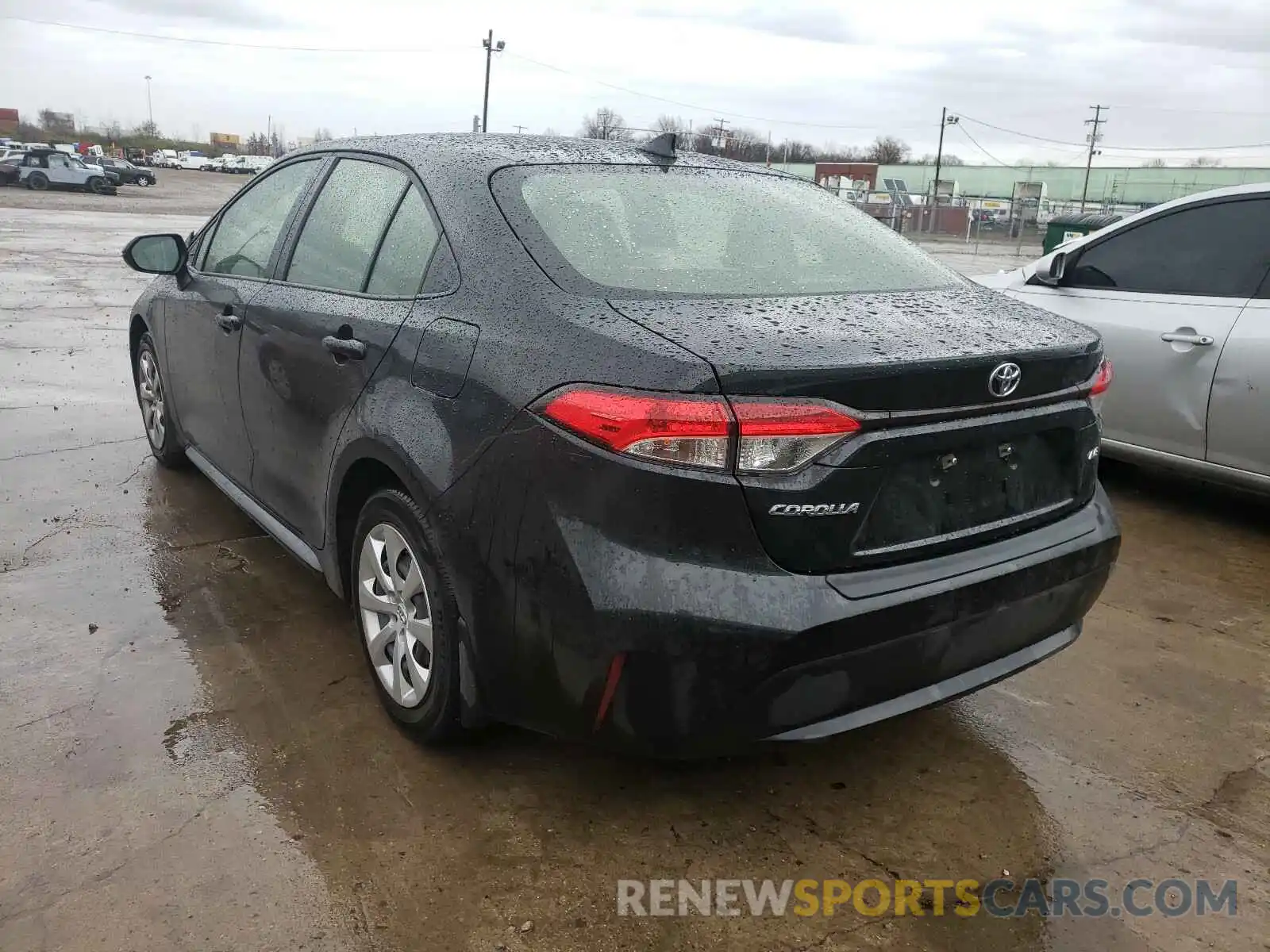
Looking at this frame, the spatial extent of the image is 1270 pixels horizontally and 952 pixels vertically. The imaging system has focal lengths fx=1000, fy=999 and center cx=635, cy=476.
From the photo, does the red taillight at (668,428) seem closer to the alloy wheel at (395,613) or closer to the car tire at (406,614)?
the car tire at (406,614)

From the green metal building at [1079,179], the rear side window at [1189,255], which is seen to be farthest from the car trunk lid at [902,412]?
the green metal building at [1079,179]

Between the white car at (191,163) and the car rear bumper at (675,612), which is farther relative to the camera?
the white car at (191,163)

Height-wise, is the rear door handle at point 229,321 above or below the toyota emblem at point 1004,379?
below

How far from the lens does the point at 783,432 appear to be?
2.04 meters

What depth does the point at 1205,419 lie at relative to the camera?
4.72 metres

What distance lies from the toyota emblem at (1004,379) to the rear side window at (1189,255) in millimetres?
3052

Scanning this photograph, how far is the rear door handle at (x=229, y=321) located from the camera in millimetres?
3652

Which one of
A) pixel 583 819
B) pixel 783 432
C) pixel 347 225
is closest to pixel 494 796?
pixel 583 819

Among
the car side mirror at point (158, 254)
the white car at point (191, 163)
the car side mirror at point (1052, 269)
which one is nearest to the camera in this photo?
the car side mirror at point (158, 254)

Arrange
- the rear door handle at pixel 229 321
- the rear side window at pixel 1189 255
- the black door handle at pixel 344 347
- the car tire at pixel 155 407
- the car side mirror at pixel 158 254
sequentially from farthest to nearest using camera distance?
the car tire at pixel 155 407
the rear side window at pixel 1189 255
the car side mirror at pixel 158 254
the rear door handle at pixel 229 321
the black door handle at pixel 344 347

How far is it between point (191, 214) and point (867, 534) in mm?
32238

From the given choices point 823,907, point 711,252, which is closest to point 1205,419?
point 711,252

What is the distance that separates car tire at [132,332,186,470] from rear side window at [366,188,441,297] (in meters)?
2.34

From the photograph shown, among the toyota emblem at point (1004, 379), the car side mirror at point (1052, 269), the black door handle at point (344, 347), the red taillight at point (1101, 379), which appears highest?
the car side mirror at point (1052, 269)
